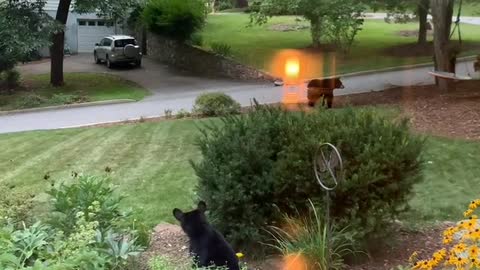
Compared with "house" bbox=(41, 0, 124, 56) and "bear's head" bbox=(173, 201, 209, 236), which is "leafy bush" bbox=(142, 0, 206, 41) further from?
"bear's head" bbox=(173, 201, 209, 236)

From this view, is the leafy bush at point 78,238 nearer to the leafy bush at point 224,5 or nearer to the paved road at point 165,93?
the paved road at point 165,93

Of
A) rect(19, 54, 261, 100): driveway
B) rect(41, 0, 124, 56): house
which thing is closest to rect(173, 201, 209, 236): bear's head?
rect(19, 54, 261, 100): driveway

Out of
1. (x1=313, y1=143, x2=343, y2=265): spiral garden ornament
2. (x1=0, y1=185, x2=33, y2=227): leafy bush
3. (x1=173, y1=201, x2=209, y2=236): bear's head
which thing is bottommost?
(x1=0, y1=185, x2=33, y2=227): leafy bush

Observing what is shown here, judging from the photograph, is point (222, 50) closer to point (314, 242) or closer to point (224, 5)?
point (224, 5)

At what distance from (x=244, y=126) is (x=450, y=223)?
2543 millimetres

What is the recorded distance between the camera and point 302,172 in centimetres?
514

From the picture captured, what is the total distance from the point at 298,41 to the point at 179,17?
666 cm

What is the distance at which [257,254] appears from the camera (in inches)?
209

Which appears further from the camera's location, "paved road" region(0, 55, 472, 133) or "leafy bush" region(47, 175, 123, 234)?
"paved road" region(0, 55, 472, 133)

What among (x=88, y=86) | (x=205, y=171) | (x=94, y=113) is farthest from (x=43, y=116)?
(x=205, y=171)

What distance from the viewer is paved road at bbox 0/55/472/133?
18.8 metres

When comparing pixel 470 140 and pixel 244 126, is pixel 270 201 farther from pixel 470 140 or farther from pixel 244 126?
pixel 470 140

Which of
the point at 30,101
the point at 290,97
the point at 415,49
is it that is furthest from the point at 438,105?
the point at 415,49

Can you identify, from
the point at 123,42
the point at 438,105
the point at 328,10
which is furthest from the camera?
the point at 123,42
